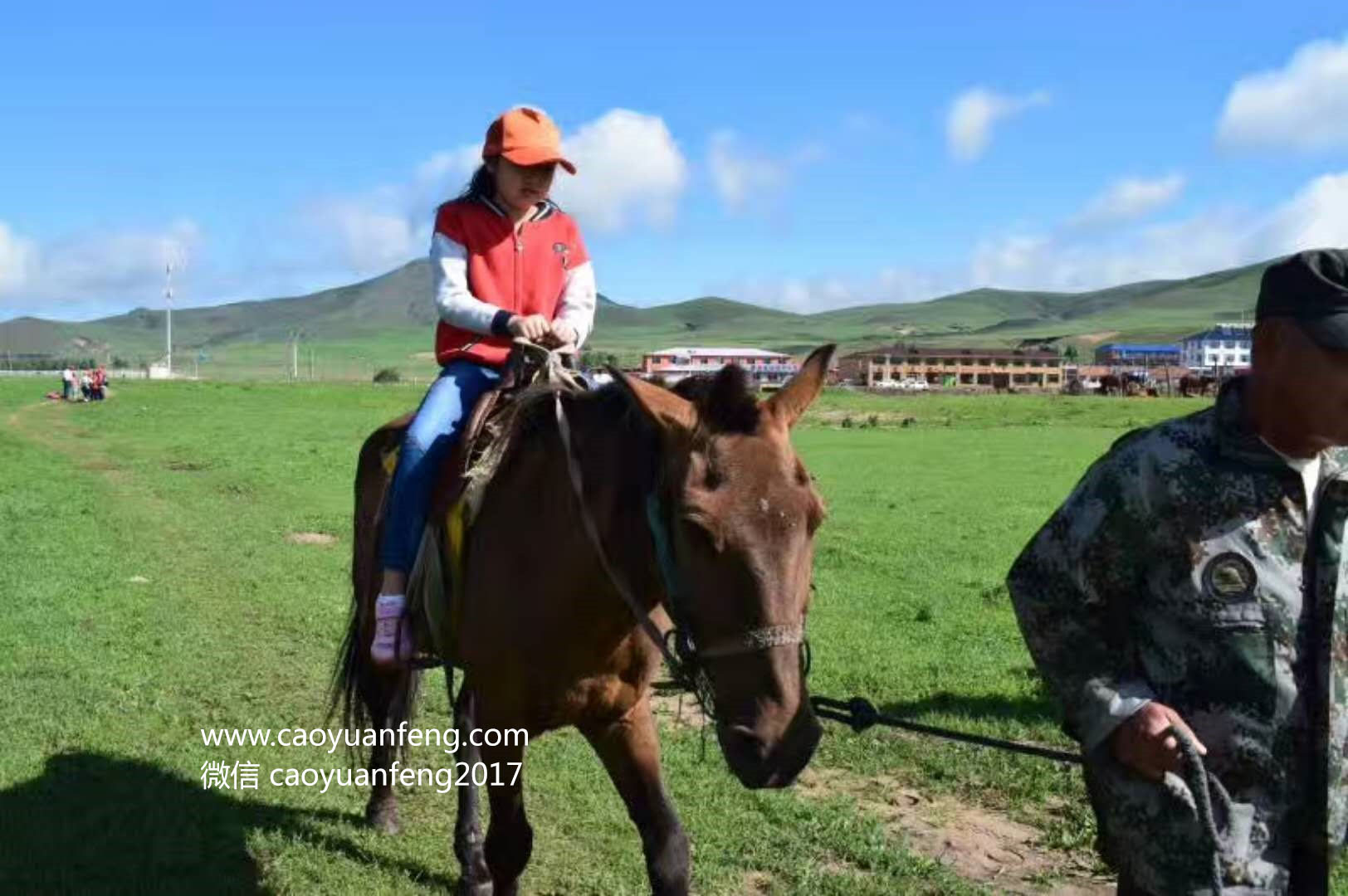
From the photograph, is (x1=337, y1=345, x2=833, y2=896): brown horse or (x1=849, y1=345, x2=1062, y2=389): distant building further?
(x1=849, y1=345, x2=1062, y2=389): distant building

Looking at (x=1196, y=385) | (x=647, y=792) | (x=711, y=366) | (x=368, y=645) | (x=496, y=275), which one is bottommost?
(x=647, y=792)

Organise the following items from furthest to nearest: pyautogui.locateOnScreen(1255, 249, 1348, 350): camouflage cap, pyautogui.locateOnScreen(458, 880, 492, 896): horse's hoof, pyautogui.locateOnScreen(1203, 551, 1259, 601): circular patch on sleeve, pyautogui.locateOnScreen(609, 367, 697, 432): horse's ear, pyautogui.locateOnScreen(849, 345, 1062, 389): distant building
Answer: pyautogui.locateOnScreen(849, 345, 1062, 389): distant building
pyautogui.locateOnScreen(458, 880, 492, 896): horse's hoof
pyautogui.locateOnScreen(609, 367, 697, 432): horse's ear
pyautogui.locateOnScreen(1203, 551, 1259, 601): circular patch on sleeve
pyautogui.locateOnScreen(1255, 249, 1348, 350): camouflage cap

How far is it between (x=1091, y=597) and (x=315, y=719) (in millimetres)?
6251

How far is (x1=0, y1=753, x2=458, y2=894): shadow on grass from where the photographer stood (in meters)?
5.28

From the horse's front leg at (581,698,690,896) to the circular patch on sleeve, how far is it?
243 centimetres

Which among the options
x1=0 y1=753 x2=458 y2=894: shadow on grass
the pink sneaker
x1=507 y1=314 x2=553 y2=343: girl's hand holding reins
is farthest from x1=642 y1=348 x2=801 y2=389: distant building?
x1=0 y1=753 x2=458 y2=894: shadow on grass

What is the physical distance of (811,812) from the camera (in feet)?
19.6

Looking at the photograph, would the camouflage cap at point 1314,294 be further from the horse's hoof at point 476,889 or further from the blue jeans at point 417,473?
the horse's hoof at point 476,889

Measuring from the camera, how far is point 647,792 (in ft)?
14.5

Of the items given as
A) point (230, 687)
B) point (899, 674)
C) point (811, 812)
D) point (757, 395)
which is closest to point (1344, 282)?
point (757, 395)

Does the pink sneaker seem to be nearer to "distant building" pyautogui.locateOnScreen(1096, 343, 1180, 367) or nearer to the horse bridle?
the horse bridle

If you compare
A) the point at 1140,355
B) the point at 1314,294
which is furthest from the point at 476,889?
the point at 1140,355

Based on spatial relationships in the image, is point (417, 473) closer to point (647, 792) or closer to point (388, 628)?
point (388, 628)

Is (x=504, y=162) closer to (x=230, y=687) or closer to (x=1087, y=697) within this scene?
(x=1087, y=697)
